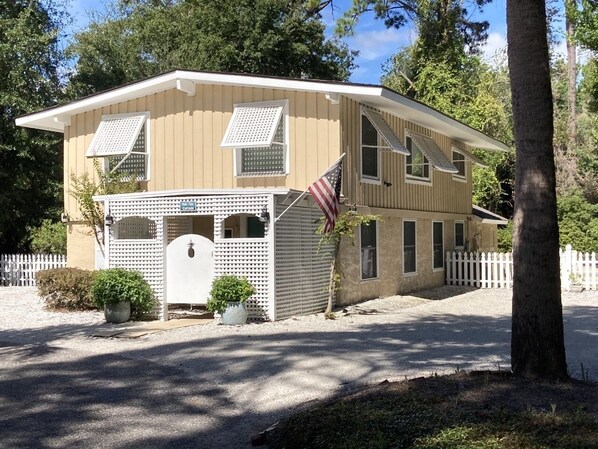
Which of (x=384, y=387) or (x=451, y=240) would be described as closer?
(x=384, y=387)

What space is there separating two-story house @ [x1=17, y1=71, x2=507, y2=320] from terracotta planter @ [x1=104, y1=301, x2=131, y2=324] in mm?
719

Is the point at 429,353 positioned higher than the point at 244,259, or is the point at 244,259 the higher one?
the point at 244,259

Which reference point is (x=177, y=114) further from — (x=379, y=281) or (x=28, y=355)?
(x=28, y=355)

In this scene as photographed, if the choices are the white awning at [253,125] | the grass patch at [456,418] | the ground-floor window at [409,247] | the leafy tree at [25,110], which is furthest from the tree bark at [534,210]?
the leafy tree at [25,110]

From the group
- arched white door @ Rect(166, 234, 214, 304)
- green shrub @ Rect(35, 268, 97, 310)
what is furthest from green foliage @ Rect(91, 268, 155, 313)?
green shrub @ Rect(35, 268, 97, 310)

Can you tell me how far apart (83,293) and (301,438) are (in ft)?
34.6

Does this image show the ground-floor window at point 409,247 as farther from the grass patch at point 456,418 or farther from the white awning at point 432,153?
the grass patch at point 456,418

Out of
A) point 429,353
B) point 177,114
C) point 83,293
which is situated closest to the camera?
point 429,353

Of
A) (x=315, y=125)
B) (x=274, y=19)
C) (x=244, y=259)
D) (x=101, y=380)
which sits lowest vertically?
(x=101, y=380)

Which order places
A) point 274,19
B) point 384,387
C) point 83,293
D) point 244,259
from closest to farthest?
point 384,387 < point 244,259 < point 83,293 < point 274,19

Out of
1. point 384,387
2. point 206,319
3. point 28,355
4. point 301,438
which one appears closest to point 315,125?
point 206,319

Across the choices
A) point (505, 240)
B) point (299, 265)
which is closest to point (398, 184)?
point (299, 265)

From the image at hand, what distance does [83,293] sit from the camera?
14.6 m

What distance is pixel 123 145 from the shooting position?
1612 centimetres
